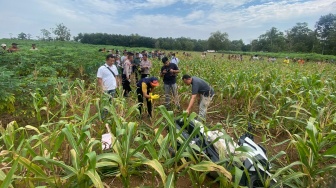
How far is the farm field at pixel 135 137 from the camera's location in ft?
5.19

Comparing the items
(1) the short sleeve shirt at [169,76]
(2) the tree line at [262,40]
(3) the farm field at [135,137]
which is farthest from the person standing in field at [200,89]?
(2) the tree line at [262,40]

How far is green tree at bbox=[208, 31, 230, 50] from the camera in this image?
183ft

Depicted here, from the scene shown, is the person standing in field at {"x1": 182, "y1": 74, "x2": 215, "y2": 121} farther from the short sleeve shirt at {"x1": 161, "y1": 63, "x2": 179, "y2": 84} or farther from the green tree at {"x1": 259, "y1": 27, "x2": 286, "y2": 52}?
the green tree at {"x1": 259, "y1": 27, "x2": 286, "y2": 52}

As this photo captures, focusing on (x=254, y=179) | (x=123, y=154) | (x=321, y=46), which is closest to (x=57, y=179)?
(x=123, y=154)

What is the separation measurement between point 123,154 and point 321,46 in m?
47.6

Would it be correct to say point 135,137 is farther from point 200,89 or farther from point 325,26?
point 325,26

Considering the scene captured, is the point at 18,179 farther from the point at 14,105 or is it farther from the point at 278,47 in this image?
the point at 278,47

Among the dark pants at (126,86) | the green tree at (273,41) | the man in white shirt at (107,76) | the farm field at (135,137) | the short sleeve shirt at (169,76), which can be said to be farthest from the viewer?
the green tree at (273,41)

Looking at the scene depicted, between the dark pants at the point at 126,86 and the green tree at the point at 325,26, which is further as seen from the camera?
the green tree at the point at 325,26

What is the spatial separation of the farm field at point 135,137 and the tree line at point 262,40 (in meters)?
41.9

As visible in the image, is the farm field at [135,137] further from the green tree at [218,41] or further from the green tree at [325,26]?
the green tree at [218,41]

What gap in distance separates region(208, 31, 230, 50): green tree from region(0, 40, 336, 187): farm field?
51.9 m

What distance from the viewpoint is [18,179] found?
1607mm

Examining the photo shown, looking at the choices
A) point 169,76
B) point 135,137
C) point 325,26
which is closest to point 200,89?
point 169,76
